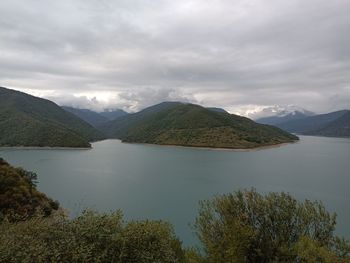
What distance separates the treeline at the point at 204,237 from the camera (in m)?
14.1

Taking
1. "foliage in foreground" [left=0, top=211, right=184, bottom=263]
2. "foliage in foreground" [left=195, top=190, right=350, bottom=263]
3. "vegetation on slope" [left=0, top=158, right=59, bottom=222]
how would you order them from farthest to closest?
"vegetation on slope" [left=0, top=158, right=59, bottom=222], "foliage in foreground" [left=195, top=190, right=350, bottom=263], "foliage in foreground" [left=0, top=211, right=184, bottom=263]

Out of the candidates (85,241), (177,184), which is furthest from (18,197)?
(85,241)

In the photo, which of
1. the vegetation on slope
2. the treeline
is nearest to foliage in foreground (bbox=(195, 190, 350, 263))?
the treeline

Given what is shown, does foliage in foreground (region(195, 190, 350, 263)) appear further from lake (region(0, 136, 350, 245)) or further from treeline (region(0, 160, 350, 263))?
lake (region(0, 136, 350, 245))

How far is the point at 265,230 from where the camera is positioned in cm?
2167

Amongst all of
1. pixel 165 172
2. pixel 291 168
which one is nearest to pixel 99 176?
pixel 165 172

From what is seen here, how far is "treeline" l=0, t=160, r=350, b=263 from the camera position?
46.1 ft

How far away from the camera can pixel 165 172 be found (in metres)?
89.9

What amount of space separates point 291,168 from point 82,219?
89.2m

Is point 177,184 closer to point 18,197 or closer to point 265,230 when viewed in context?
point 18,197

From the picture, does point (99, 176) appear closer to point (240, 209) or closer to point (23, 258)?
point (240, 209)

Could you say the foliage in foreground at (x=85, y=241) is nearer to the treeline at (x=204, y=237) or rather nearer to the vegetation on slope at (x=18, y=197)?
the treeline at (x=204, y=237)

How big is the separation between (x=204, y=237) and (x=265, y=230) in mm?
3797

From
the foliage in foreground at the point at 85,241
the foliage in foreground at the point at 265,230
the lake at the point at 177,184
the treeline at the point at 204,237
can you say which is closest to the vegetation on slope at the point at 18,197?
the lake at the point at 177,184
